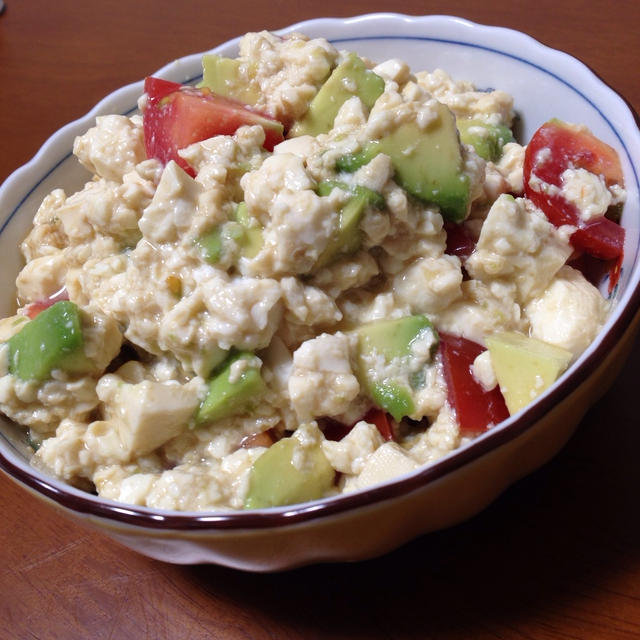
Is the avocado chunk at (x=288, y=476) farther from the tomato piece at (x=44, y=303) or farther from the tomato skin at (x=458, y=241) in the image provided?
the tomato piece at (x=44, y=303)

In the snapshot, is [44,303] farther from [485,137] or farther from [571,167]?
[571,167]

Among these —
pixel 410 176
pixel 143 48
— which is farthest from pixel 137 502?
pixel 143 48

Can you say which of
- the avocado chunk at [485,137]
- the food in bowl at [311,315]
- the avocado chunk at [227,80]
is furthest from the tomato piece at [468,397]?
the avocado chunk at [227,80]

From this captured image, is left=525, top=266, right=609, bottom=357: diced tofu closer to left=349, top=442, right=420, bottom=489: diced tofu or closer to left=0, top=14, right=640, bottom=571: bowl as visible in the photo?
left=0, top=14, right=640, bottom=571: bowl

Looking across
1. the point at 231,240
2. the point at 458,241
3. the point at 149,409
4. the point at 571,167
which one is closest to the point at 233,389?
the point at 149,409

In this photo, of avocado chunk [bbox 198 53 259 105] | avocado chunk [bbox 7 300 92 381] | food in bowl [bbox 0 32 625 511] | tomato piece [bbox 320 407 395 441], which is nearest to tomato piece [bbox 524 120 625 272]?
food in bowl [bbox 0 32 625 511]

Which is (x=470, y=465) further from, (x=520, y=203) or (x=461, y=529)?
(x=520, y=203)
